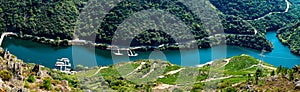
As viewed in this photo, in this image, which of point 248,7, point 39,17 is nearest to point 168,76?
point 39,17

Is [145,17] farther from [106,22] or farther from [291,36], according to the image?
[291,36]

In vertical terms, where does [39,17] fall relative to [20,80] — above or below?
below

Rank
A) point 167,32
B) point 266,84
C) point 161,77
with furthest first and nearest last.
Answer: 1. point 167,32
2. point 161,77
3. point 266,84

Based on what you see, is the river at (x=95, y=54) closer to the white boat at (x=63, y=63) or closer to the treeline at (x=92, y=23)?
the white boat at (x=63, y=63)

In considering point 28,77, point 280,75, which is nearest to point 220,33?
point 280,75

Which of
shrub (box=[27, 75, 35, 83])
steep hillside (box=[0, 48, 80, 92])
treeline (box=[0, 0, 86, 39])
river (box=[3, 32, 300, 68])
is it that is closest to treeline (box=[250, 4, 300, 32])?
river (box=[3, 32, 300, 68])

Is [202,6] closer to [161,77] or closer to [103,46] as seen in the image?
[103,46]

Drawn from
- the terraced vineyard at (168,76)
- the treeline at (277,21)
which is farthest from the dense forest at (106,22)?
the terraced vineyard at (168,76)
